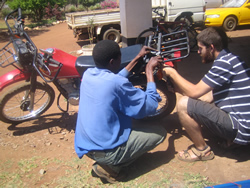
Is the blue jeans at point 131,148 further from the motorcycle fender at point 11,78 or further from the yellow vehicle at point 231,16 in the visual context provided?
the yellow vehicle at point 231,16

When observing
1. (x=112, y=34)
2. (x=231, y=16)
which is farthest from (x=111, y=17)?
(x=231, y=16)

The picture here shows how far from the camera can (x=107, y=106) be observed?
6.22 ft

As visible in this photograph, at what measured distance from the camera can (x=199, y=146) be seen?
2.44 m

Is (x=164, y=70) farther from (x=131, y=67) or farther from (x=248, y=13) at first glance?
(x=248, y=13)

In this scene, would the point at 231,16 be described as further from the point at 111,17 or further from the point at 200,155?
the point at 200,155

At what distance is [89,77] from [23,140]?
1.81 metres

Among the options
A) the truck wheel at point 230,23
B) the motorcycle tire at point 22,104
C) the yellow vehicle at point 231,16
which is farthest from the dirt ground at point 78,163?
the truck wheel at point 230,23

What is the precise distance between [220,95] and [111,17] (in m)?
6.99

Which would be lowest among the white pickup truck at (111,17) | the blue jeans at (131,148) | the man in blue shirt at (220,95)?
the blue jeans at (131,148)

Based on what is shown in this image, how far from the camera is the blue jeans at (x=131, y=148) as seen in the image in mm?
2048

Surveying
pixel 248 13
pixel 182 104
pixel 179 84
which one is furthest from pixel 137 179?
pixel 248 13

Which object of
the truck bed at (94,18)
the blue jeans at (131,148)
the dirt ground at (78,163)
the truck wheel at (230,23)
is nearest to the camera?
the blue jeans at (131,148)

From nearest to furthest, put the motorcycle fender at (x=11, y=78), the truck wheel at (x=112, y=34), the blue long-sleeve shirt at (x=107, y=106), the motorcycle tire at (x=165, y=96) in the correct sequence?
1. the blue long-sleeve shirt at (x=107, y=106)
2. the motorcycle tire at (x=165, y=96)
3. the motorcycle fender at (x=11, y=78)
4. the truck wheel at (x=112, y=34)

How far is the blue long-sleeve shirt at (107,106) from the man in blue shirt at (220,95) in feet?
1.58
